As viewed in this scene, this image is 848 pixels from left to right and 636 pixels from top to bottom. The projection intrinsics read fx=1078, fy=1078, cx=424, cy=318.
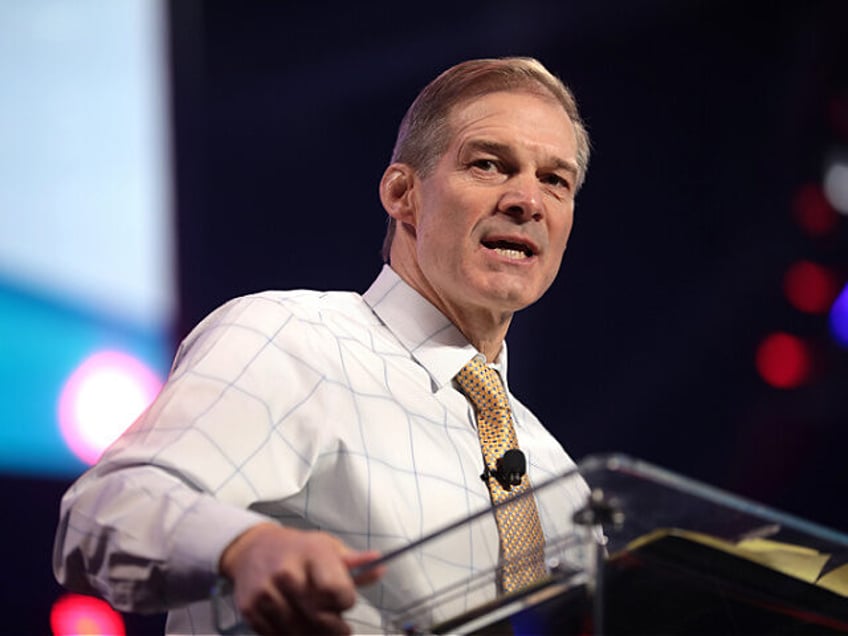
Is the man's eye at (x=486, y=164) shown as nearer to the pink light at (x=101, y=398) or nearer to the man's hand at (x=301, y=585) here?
the man's hand at (x=301, y=585)

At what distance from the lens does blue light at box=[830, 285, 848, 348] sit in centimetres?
362

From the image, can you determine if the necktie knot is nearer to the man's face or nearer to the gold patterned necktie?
the gold patterned necktie

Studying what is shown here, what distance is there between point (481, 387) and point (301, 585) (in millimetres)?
747

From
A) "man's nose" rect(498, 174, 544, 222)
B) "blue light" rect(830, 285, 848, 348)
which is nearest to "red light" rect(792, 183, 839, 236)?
"blue light" rect(830, 285, 848, 348)

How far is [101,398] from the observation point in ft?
8.64

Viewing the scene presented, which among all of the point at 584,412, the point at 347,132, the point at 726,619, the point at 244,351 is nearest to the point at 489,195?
the point at 244,351

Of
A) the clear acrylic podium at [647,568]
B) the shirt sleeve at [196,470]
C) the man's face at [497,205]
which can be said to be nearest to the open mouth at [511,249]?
the man's face at [497,205]

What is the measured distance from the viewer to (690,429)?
12.0ft

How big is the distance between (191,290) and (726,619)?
6.88 ft

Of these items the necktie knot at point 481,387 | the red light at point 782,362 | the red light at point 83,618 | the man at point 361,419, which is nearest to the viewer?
the man at point 361,419

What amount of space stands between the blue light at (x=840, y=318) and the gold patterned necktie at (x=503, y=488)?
7.73ft

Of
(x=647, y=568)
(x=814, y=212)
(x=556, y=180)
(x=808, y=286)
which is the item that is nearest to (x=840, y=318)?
(x=808, y=286)

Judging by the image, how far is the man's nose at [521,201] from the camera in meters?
1.63

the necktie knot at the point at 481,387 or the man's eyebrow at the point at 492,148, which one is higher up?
the man's eyebrow at the point at 492,148
